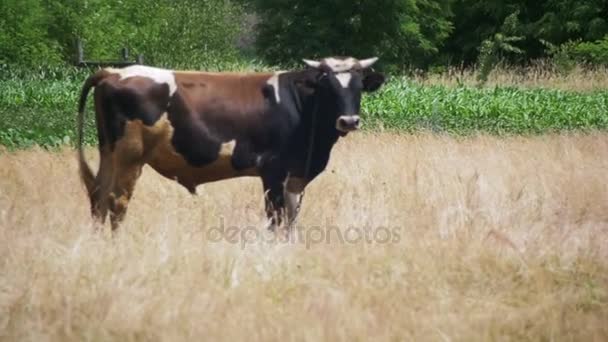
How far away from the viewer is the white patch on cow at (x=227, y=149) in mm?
8516

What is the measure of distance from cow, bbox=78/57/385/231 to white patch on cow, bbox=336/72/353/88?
0.04 feet

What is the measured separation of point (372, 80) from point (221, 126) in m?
1.32

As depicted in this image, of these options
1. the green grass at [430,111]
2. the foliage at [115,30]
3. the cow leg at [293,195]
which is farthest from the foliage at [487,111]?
the foliage at [115,30]

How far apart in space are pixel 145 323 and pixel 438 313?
172cm

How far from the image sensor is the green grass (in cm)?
1625

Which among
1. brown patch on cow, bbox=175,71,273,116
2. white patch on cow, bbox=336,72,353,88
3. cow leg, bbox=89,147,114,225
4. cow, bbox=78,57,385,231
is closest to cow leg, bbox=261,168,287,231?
cow, bbox=78,57,385,231

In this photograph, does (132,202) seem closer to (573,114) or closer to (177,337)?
(177,337)

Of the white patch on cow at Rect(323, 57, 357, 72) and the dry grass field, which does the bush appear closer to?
the dry grass field

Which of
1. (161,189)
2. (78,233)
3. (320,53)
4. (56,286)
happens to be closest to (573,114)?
(161,189)

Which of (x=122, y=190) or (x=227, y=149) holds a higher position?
(x=227, y=149)

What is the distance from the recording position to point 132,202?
9.49 metres

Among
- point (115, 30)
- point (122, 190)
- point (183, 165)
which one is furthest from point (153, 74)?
point (115, 30)

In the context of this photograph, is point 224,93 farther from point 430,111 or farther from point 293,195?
point 430,111

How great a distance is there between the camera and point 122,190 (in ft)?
27.7
